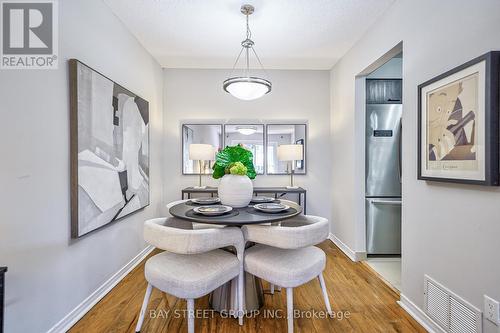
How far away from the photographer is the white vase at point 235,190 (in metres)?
1.97

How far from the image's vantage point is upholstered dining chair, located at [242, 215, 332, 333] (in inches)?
60.3

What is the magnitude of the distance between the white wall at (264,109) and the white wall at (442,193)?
128 centimetres

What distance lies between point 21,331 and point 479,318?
8.41ft

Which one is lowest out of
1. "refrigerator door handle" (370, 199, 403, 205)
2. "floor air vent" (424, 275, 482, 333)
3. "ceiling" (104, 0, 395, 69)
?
"floor air vent" (424, 275, 482, 333)

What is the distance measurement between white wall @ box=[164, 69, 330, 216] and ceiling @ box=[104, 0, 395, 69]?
0.32 metres

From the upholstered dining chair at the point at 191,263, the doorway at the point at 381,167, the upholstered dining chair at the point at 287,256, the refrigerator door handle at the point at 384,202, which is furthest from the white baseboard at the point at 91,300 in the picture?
the refrigerator door handle at the point at 384,202

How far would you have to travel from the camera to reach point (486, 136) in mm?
1260

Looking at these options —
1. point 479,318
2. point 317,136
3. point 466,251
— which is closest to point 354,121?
point 317,136

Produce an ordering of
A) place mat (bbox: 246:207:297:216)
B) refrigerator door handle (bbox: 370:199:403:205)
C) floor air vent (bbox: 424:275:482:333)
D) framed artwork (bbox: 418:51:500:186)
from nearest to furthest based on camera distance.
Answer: framed artwork (bbox: 418:51:500:186), floor air vent (bbox: 424:275:482:333), place mat (bbox: 246:207:297:216), refrigerator door handle (bbox: 370:199:403:205)

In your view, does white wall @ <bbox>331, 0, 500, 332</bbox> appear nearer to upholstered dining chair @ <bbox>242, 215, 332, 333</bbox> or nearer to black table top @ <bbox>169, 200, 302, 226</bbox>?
upholstered dining chair @ <bbox>242, 215, 332, 333</bbox>

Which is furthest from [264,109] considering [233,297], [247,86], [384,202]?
[233,297]

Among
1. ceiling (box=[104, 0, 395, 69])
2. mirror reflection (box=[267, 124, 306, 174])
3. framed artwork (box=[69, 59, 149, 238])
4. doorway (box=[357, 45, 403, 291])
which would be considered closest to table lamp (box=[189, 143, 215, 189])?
framed artwork (box=[69, 59, 149, 238])

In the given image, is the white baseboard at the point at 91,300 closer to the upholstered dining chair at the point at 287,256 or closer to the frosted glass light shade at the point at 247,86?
the upholstered dining chair at the point at 287,256

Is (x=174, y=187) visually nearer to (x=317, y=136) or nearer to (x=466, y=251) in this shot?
(x=317, y=136)
